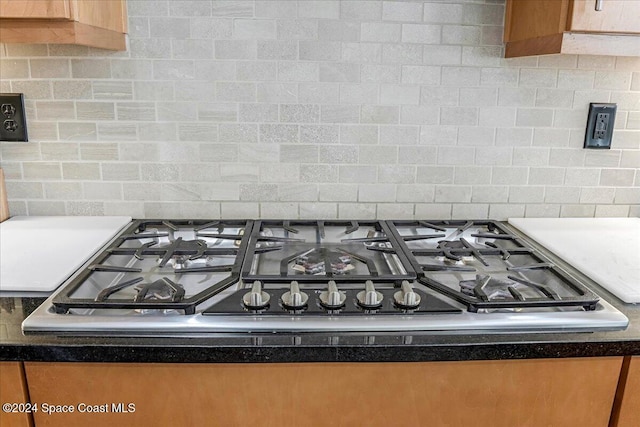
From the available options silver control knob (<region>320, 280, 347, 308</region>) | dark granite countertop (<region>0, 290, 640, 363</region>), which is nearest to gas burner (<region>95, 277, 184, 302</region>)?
dark granite countertop (<region>0, 290, 640, 363</region>)

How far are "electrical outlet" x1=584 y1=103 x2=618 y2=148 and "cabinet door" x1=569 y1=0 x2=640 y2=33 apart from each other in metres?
0.40

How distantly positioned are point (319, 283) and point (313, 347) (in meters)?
0.24

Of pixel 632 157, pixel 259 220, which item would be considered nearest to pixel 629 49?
pixel 632 157

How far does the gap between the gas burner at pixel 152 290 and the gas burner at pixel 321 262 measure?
29 cm

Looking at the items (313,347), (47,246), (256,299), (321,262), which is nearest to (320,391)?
(313,347)

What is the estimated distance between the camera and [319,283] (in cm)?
114

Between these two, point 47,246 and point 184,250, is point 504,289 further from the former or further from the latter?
point 47,246

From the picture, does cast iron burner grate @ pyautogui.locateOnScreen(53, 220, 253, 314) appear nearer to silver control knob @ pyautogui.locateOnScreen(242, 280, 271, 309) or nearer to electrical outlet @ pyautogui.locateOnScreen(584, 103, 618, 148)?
silver control knob @ pyautogui.locateOnScreen(242, 280, 271, 309)

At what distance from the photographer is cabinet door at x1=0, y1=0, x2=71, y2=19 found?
1.07 meters

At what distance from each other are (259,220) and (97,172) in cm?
50

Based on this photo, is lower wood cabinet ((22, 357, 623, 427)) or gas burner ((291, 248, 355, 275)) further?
gas burner ((291, 248, 355, 275))

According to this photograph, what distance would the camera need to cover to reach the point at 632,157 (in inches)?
62.2

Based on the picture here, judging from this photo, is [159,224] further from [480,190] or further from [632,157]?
[632,157]

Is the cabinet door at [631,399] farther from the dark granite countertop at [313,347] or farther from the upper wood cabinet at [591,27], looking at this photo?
the upper wood cabinet at [591,27]
